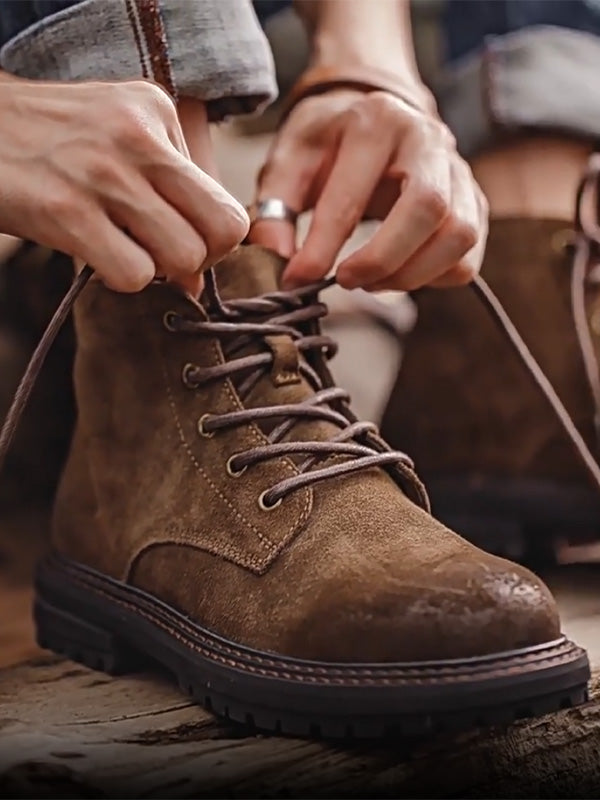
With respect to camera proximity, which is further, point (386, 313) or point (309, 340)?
point (386, 313)

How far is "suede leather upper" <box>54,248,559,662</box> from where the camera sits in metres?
0.47

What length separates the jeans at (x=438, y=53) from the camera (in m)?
0.54

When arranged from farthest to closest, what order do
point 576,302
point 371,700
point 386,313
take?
1. point 386,313
2. point 576,302
3. point 371,700

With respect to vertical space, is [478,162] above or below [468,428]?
above

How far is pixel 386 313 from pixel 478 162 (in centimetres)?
27

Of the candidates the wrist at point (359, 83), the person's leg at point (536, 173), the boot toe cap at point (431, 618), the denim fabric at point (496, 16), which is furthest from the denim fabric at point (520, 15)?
the boot toe cap at point (431, 618)

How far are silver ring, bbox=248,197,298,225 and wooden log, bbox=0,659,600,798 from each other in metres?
0.30

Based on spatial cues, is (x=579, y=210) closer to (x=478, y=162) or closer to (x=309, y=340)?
(x=478, y=162)

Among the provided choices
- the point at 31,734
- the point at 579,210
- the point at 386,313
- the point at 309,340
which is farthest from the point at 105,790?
the point at 386,313

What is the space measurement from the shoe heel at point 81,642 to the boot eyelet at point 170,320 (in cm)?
18

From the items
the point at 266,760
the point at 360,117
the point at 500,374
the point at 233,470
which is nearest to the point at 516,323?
the point at 500,374

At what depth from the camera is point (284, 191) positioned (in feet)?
2.18

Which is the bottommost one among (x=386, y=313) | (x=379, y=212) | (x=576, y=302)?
(x=386, y=313)

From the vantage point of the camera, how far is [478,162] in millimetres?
872
